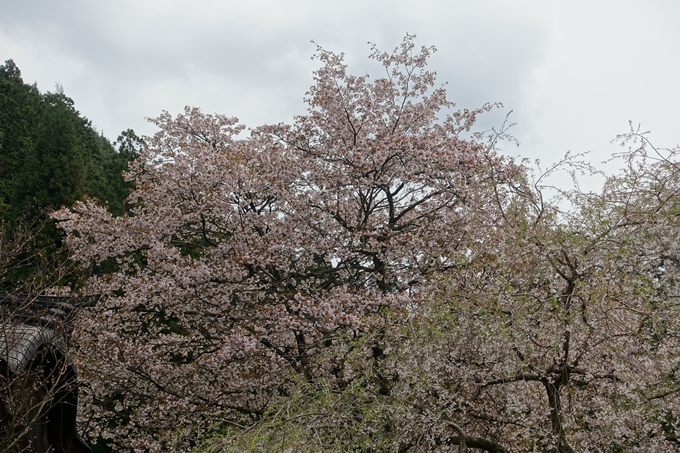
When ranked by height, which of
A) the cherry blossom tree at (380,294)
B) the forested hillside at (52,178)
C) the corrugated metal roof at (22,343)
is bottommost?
the corrugated metal roof at (22,343)

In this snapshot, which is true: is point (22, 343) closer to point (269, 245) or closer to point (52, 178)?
point (269, 245)

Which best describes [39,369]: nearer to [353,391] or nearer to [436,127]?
[353,391]

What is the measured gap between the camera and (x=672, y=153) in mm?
4934

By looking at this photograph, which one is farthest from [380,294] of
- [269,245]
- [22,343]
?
[22,343]

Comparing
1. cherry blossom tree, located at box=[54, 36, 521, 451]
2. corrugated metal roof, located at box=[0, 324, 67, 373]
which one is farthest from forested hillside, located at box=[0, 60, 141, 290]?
corrugated metal roof, located at box=[0, 324, 67, 373]

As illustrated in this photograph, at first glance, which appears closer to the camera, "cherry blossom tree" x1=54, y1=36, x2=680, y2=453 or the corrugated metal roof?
"cherry blossom tree" x1=54, y1=36, x2=680, y2=453

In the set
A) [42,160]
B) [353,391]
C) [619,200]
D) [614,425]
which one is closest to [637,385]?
[614,425]

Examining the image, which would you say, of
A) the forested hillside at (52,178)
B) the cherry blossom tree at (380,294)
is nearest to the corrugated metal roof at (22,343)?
the cherry blossom tree at (380,294)

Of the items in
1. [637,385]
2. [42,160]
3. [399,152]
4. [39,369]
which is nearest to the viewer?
[637,385]

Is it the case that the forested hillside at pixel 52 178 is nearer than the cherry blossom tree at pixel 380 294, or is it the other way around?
the cherry blossom tree at pixel 380 294

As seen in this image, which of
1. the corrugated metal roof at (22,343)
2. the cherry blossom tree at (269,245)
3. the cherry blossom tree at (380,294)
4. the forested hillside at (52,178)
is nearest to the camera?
the cherry blossom tree at (380,294)

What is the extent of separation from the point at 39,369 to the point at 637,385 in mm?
5585

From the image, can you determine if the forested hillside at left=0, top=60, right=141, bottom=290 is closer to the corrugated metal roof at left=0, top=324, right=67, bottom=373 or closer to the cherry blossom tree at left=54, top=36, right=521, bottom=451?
the cherry blossom tree at left=54, top=36, right=521, bottom=451

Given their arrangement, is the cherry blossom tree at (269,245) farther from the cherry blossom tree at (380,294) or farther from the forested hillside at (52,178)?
the forested hillside at (52,178)
